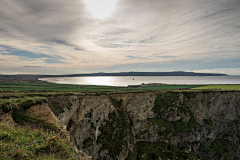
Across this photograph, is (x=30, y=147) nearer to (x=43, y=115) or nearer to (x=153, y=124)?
(x=43, y=115)

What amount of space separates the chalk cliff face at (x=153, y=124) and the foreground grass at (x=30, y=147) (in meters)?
18.7

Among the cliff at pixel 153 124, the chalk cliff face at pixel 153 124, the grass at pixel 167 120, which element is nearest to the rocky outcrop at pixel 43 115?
the cliff at pixel 153 124

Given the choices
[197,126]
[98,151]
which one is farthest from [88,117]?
[197,126]

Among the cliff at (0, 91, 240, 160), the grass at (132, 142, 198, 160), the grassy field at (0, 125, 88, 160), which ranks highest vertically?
the grassy field at (0, 125, 88, 160)

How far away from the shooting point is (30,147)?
6957mm

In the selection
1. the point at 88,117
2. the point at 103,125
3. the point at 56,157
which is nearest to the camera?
the point at 56,157

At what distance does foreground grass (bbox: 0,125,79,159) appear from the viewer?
19.7 ft

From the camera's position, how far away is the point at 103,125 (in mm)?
33594

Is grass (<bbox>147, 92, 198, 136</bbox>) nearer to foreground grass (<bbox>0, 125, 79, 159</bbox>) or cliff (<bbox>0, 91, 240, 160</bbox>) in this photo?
cliff (<bbox>0, 91, 240, 160</bbox>)

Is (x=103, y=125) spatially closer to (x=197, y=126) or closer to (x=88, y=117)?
(x=88, y=117)

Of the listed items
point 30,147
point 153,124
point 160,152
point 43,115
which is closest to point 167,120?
point 153,124

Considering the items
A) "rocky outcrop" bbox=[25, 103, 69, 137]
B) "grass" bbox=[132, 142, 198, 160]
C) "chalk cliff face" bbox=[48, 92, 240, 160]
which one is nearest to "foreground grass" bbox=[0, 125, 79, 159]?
"rocky outcrop" bbox=[25, 103, 69, 137]

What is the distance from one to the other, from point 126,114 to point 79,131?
54.9 feet

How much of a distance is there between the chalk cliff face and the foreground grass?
1866 centimetres
